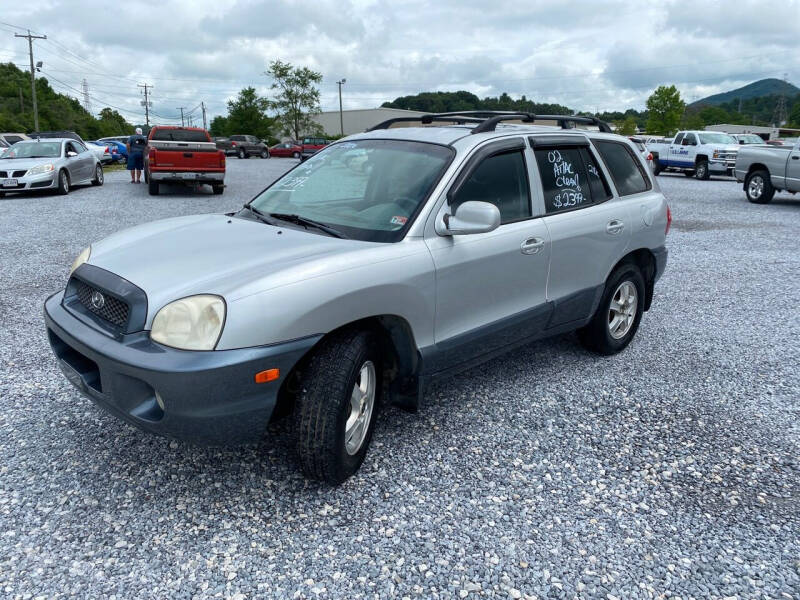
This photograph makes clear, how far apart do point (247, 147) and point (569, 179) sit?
144 ft

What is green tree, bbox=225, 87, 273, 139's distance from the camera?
72.4m

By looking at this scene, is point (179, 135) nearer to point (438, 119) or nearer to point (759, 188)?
point (438, 119)

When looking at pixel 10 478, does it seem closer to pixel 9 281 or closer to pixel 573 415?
pixel 573 415

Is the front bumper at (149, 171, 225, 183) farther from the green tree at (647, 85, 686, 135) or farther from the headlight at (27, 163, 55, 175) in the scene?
the green tree at (647, 85, 686, 135)

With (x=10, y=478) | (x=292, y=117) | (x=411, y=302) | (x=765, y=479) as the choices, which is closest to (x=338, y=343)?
(x=411, y=302)

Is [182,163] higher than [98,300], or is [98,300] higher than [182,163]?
[182,163]

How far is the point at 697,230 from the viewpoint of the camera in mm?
11656

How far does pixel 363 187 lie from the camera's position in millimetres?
3742

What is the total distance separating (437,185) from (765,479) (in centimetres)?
228

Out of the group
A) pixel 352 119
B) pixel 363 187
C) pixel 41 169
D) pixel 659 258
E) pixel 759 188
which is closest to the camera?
pixel 363 187

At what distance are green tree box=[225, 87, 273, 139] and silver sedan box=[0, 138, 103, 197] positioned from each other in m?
57.2

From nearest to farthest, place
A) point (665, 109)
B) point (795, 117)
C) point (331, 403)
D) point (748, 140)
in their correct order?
point (331, 403), point (748, 140), point (665, 109), point (795, 117)

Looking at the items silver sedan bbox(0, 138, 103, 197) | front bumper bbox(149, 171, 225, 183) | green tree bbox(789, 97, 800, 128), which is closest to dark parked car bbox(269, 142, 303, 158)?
silver sedan bbox(0, 138, 103, 197)

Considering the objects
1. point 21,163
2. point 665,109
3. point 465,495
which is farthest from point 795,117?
point 465,495
